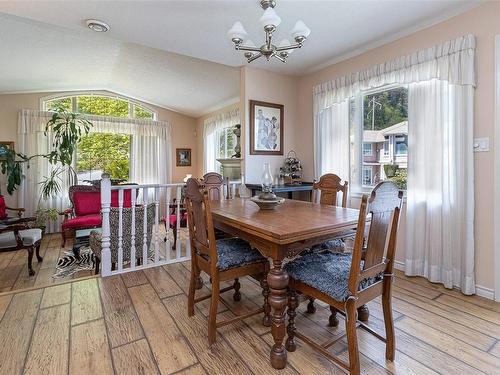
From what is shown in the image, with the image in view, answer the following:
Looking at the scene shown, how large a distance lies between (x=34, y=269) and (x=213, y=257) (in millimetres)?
3320

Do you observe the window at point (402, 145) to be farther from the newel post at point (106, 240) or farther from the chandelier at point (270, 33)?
the newel post at point (106, 240)

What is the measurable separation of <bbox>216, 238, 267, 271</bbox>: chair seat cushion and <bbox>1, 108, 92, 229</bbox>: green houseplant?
4.75 m

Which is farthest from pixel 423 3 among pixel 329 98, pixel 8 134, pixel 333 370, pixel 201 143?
pixel 8 134

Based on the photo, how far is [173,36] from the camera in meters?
2.99

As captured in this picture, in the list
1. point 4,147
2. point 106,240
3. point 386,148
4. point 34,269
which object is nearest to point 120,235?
point 106,240

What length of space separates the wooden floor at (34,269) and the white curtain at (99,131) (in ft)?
4.35

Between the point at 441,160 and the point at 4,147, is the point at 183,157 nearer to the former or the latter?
the point at 4,147

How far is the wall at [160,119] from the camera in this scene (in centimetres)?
541

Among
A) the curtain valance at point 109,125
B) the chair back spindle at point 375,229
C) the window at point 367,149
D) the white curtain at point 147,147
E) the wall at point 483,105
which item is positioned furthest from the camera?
the white curtain at point 147,147

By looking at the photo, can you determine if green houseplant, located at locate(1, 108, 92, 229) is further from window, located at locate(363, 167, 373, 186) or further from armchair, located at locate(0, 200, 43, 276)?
window, located at locate(363, 167, 373, 186)

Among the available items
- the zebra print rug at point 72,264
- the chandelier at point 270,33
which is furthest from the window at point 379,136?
the zebra print rug at point 72,264

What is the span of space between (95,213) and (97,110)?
278cm

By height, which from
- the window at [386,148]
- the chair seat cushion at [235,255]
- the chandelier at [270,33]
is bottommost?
the chair seat cushion at [235,255]

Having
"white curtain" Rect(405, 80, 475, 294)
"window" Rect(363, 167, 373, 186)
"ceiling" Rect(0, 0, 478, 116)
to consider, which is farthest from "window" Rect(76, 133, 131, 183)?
"white curtain" Rect(405, 80, 475, 294)
